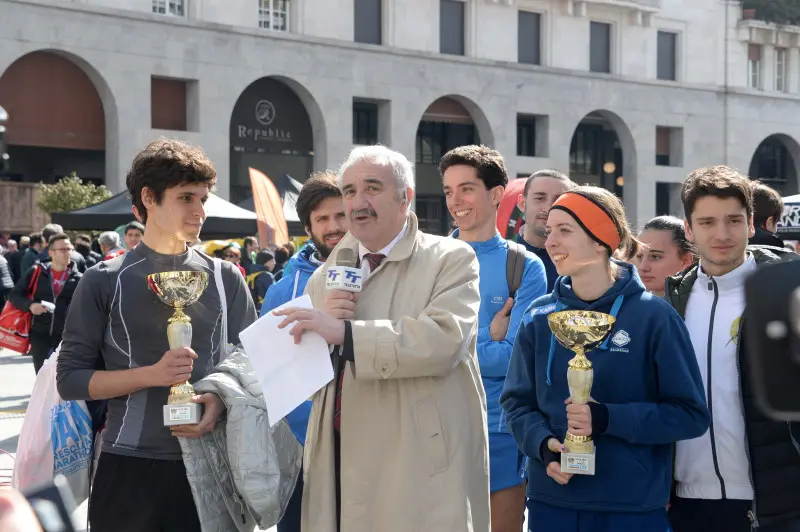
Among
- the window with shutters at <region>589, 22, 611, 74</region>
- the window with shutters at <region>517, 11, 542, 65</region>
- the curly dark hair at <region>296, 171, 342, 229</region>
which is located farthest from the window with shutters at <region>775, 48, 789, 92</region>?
the curly dark hair at <region>296, 171, 342, 229</region>

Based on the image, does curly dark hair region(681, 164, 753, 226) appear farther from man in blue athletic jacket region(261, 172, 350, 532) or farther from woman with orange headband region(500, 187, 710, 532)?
man in blue athletic jacket region(261, 172, 350, 532)

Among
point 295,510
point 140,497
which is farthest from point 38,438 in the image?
point 295,510

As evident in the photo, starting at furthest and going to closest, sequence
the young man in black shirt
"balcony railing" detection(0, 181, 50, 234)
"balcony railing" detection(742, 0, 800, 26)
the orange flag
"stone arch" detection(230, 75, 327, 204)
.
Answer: "balcony railing" detection(742, 0, 800, 26)
"stone arch" detection(230, 75, 327, 204)
"balcony railing" detection(0, 181, 50, 234)
the orange flag
the young man in black shirt

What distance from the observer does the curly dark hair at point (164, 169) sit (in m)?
4.36

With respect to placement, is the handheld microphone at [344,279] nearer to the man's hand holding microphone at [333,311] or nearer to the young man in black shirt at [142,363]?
the man's hand holding microphone at [333,311]

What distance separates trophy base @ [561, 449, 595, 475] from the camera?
384 cm

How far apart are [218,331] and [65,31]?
29232 mm

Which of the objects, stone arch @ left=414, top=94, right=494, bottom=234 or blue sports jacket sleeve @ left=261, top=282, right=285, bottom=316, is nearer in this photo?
blue sports jacket sleeve @ left=261, top=282, right=285, bottom=316

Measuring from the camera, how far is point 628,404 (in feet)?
13.0

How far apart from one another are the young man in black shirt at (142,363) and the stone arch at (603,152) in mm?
42216

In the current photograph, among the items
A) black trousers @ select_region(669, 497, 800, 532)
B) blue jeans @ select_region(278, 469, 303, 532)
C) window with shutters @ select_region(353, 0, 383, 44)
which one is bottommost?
blue jeans @ select_region(278, 469, 303, 532)

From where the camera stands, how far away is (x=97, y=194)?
91.1 feet

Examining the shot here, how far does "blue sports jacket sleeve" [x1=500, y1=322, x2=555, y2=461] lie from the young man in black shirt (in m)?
1.17

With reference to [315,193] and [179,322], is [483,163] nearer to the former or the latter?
[315,193]
